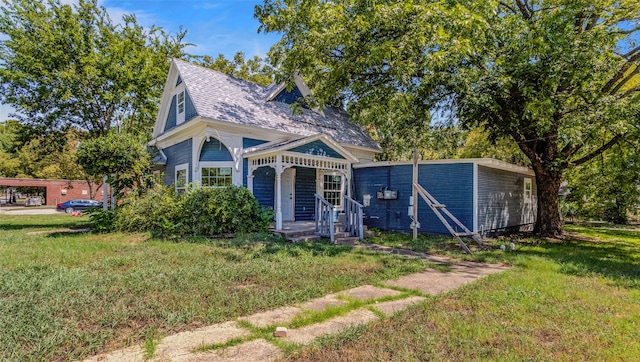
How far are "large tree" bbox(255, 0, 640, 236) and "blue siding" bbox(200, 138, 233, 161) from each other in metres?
3.70

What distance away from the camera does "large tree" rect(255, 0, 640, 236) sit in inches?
316

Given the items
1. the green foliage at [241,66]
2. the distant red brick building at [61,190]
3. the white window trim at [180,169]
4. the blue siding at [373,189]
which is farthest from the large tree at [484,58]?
the distant red brick building at [61,190]

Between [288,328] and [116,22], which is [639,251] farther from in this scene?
[116,22]

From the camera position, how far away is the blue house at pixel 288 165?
35.7ft

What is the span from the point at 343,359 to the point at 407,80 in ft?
27.8

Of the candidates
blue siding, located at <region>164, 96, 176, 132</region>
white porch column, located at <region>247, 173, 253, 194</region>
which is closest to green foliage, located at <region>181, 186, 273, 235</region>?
white porch column, located at <region>247, 173, 253, 194</region>

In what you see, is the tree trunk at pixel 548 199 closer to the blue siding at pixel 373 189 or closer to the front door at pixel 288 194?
the blue siding at pixel 373 189

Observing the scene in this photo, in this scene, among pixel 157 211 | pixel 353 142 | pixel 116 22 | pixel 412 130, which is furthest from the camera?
pixel 116 22

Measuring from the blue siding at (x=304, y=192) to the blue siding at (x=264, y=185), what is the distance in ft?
3.41

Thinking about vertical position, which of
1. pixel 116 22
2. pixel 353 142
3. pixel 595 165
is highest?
pixel 116 22

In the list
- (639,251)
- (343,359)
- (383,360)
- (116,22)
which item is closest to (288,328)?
(343,359)

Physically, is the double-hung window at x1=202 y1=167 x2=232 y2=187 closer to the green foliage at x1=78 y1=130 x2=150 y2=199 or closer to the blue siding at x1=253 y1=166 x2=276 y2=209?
the blue siding at x1=253 y1=166 x2=276 y2=209

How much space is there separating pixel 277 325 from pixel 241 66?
942 inches

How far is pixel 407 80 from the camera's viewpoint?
9773mm
